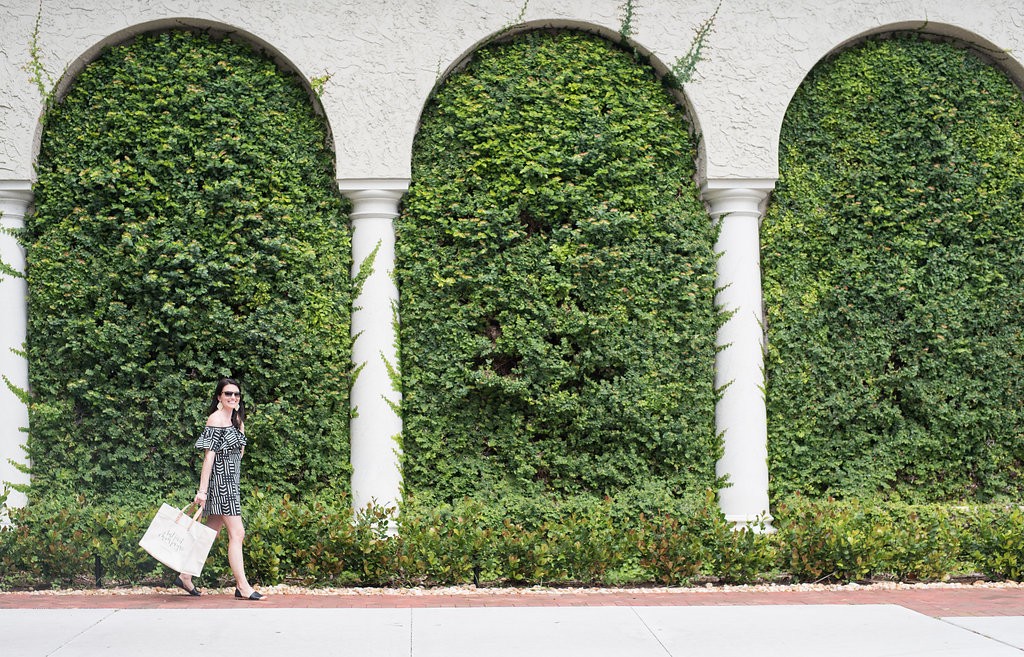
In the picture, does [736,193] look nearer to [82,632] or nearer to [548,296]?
[548,296]

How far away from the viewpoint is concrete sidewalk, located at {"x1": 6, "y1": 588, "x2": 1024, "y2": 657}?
5117 mm

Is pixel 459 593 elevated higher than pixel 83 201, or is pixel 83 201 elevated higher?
pixel 83 201

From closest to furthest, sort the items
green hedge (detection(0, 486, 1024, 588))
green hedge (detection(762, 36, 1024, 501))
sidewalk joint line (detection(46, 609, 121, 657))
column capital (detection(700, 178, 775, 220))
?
sidewalk joint line (detection(46, 609, 121, 657)) < green hedge (detection(0, 486, 1024, 588)) < column capital (detection(700, 178, 775, 220)) < green hedge (detection(762, 36, 1024, 501))

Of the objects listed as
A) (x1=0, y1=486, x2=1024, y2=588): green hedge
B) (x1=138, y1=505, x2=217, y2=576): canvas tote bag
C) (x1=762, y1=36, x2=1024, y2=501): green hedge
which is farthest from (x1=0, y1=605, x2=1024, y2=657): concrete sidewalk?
(x1=762, y1=36, x2=1024, y2=501): green hedge

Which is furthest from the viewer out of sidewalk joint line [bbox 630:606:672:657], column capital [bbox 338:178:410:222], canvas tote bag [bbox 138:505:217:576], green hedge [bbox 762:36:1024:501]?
green hedge [bbox 762:36:1024:501]

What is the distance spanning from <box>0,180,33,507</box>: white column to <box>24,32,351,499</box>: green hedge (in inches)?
3.7

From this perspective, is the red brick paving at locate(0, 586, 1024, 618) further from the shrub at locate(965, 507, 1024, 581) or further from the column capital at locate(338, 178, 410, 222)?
the column capital at locate(338, 178, 410, 222)

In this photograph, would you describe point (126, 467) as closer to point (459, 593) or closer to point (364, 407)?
point (364, 407)

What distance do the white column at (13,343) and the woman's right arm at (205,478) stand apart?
89.8 inches

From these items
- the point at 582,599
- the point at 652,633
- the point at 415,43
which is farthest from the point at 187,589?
the point at 415,43

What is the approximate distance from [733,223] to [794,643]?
4.13m

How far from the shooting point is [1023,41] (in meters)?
8.69

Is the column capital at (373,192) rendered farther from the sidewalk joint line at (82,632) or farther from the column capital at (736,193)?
the sidewalk joint line at (82,632)

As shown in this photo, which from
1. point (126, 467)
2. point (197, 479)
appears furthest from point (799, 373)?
point (126, 467)
